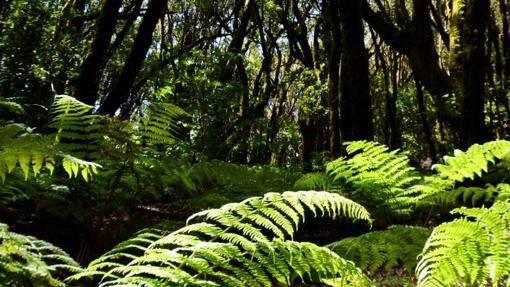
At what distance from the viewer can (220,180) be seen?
358 centimetres

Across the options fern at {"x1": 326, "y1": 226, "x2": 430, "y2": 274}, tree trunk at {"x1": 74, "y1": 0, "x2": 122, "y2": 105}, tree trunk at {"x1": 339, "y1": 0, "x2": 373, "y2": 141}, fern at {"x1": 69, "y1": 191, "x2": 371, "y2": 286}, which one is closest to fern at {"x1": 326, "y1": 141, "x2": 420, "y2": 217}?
fern at {"x1": 326, "y1": 226, "x2": 430, "y2": 274}

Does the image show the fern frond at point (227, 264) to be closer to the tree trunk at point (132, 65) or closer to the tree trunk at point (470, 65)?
the tree trunk at point (132, 65)

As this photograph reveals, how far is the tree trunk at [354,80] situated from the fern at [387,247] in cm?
269

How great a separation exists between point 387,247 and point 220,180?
150 cm

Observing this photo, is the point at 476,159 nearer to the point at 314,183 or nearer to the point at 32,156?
the point at 314,183

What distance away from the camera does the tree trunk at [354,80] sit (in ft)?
17.4

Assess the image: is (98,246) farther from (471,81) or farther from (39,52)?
(471,81)

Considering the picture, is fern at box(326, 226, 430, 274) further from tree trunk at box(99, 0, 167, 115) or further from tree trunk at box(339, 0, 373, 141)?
tree trunk at box(99, 0, 167, 115)

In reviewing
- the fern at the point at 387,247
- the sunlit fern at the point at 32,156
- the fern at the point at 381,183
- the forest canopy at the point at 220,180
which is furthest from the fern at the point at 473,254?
the fern at the point at 381,183

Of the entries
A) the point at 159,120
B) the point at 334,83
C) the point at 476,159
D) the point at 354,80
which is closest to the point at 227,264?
the point at 159,120

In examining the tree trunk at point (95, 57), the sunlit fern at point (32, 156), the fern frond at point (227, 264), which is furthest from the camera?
the tree trunk at point (95, 57)

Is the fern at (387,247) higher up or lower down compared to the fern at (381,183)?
lower down

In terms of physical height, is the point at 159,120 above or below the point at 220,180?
above

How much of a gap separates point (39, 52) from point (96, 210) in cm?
450
